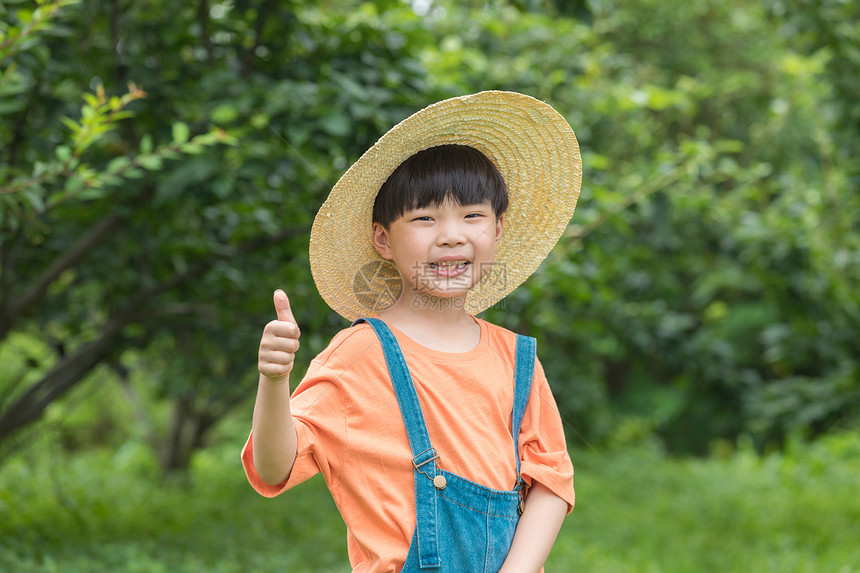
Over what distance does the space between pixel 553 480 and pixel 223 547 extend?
9.35 feet

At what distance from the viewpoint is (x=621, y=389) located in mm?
10445

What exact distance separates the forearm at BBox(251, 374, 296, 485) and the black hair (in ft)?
1.23

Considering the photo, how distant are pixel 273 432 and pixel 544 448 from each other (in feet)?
1.60

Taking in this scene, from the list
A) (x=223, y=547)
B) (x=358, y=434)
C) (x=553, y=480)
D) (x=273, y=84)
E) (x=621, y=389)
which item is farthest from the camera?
(x=621, y=389)

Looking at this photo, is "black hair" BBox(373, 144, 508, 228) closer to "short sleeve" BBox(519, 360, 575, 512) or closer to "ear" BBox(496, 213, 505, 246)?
"ear" BBox(496, 213, 505, 246)

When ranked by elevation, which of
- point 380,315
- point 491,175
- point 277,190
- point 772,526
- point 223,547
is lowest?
point 772,526

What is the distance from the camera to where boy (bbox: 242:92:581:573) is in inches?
47.9

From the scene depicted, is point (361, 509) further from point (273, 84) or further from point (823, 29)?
point (823, 29)

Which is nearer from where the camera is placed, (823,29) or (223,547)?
(823,29)

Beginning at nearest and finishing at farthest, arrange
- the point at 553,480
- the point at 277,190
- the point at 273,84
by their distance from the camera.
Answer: the point at 553,480
the point at 273,84
the point at 277,190

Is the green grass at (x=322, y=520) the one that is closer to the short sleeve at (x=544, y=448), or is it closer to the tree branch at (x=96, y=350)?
the tree branch at (x=96, y=350)

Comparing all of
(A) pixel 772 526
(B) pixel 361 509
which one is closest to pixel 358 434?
(B) pixel 361 509

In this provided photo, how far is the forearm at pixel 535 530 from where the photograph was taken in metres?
1.30

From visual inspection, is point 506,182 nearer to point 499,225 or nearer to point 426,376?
point 499,225
